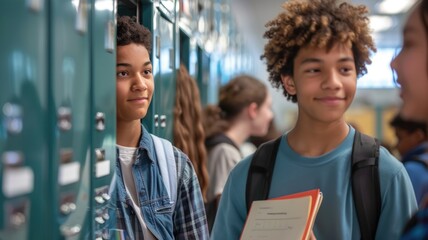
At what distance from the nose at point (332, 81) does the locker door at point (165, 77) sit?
58cm

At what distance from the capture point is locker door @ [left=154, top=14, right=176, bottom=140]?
2.24 metres

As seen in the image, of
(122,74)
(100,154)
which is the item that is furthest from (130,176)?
(122,74)

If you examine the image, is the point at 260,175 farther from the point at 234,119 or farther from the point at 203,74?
the point at 203,74

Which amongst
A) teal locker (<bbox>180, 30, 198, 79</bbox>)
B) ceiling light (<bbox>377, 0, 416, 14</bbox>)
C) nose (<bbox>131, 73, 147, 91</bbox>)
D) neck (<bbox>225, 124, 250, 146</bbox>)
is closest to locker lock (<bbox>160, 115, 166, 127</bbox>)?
nose (<bbox>131, 73, 147, 91</bbox>)

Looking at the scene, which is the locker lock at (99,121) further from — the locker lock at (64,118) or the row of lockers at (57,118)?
the locker lock at (64,118)

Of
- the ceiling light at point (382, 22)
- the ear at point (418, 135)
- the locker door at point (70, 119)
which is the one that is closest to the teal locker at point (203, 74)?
the ear at point (418, 135)

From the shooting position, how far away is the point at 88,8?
1.65m

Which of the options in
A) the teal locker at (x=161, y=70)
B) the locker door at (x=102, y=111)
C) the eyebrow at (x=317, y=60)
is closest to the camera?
the locker door at (x=102, y=111)

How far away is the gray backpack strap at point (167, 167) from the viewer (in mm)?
1981

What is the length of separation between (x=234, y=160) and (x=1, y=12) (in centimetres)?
232

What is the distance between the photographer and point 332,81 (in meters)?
1.98

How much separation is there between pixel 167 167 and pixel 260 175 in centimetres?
31

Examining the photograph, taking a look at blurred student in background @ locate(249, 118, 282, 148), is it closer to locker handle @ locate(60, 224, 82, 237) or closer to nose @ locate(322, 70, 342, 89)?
nose @ locate(322, 70, 342, 89)

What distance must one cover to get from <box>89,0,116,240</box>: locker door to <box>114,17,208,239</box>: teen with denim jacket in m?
0.07
